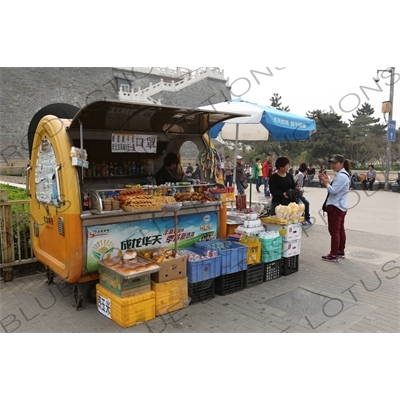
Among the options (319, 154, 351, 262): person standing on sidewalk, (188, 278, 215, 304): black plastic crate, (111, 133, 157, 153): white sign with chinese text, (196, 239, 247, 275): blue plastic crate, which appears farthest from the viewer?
(319, 154, 351, 262): person standing on sidewalk

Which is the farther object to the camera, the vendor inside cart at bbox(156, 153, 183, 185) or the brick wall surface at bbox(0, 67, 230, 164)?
the brick wall surface at bbox(0, 67, 230, 164)

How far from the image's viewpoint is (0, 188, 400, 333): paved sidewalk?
4.12 meters

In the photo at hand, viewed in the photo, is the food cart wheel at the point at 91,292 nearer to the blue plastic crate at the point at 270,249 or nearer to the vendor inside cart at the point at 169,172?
the vendor inside cart at the point at 169,172

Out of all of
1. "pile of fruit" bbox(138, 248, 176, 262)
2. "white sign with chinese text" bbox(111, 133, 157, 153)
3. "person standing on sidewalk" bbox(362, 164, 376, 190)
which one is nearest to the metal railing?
"white sign with chinese text" bbox(111, 133, 157, 153)

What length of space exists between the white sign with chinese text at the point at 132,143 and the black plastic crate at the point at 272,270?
2.77 meters

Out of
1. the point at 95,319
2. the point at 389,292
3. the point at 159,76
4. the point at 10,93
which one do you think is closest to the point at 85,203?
the point at 95,319

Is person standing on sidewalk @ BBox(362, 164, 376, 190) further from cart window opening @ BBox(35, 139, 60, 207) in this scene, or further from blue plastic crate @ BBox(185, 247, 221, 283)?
cart window opening @ BBox(35, 139, 60, 207)

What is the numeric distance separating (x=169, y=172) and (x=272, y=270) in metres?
2.54

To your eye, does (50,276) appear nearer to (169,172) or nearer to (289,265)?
(169,172)

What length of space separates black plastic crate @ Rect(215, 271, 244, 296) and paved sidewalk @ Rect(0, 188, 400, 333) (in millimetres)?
86

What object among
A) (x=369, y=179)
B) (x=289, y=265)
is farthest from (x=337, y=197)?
(x=369, y=179)

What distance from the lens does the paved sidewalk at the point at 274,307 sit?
4.12m

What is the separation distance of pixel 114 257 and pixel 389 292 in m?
3.87

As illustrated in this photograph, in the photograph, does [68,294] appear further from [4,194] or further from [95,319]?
[4,194]
